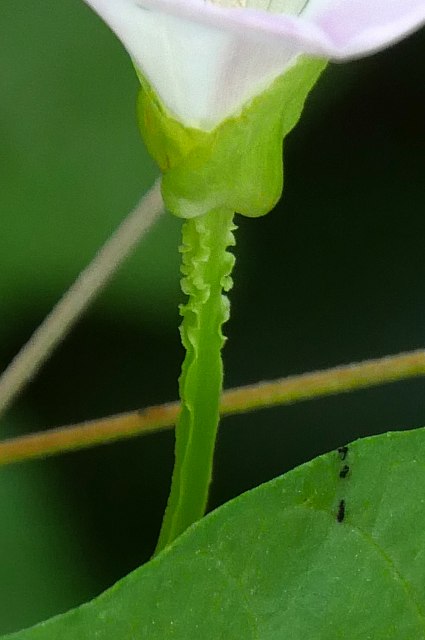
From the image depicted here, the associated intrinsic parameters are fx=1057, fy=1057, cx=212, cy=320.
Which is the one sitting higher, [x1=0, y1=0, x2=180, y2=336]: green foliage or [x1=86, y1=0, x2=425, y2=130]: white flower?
[x1=0, y1=0, x2=180, y2=336]: green foliage

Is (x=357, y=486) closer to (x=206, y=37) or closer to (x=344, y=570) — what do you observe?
(x=344, y=570)

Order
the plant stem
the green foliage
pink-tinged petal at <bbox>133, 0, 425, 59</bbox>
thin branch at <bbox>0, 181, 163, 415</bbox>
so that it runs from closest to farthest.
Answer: pink-tinged petal at <bbox>133, 0, 425, 59</bbox> < the plant stem < thin branch at <bbox>0, 181, 163, 415</bbox> < the green foliage

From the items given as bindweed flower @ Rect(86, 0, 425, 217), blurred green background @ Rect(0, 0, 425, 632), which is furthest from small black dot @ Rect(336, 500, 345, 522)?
blurred green background @ Rect(0, 0, 425, 632)

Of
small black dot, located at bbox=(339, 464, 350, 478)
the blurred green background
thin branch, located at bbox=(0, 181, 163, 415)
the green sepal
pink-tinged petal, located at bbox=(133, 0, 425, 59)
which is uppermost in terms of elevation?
the blurred green background

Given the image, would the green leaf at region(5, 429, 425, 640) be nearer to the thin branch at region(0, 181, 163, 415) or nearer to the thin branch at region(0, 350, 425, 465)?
the thin branch at region(0, 350, 425, 465)

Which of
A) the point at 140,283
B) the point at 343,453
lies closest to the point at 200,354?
the point at 343,453

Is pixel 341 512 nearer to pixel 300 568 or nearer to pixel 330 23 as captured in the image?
pixel 300 568

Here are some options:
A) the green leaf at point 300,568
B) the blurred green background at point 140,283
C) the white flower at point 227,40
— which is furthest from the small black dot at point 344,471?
the blurred green background at point 140,283
